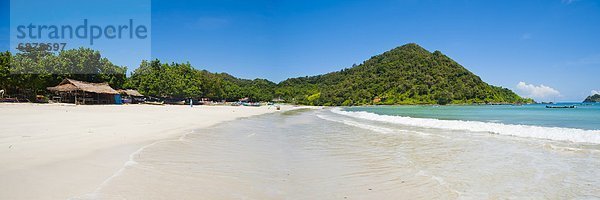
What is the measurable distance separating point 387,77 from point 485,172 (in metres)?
128

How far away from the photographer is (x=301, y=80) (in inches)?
6988

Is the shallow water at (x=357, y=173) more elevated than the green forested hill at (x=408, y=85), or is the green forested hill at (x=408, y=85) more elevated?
the green forested hill at (x=408, y=85)

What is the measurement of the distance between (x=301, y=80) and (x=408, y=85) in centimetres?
6742

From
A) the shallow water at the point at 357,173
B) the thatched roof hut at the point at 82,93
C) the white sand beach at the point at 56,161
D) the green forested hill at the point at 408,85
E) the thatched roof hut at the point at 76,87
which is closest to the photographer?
the white sand beach at the point at 56,161

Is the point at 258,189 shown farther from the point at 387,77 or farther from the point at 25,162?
the point at 387,77

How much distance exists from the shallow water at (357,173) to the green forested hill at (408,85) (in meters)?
112

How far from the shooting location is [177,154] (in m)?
7.71

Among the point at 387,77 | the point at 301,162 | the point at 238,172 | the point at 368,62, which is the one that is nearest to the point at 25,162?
the point at 238,172

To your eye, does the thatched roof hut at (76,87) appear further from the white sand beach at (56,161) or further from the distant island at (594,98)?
the distant island at (594,98)

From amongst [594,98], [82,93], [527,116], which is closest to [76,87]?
[82,93]

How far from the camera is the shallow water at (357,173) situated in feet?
15.1

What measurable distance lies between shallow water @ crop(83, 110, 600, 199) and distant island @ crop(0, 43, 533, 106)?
Answer: 139 ft

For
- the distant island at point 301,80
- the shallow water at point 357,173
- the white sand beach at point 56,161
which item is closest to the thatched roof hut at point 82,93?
the distant island at point 301,80

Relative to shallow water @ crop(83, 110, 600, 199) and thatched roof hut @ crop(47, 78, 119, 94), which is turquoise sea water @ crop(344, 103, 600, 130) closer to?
shallow water @ crop(83, 110, 600, 199)
